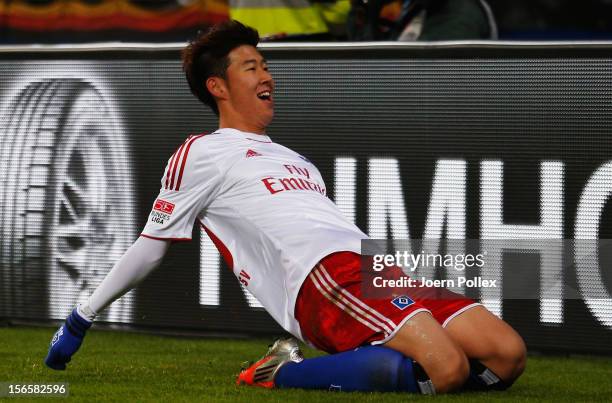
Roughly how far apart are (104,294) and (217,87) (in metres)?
1.05

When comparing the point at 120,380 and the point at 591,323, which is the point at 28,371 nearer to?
the point at 120,380

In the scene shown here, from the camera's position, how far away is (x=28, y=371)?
5898 millimetres

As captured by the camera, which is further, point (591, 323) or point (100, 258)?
point (100, 258)

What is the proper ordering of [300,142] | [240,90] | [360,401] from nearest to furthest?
1. [360,401]
2. [240,90]
3. [300,142]

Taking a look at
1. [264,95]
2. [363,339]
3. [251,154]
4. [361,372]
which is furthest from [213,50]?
[361,372]

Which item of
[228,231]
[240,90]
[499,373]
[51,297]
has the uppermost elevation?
[240,90]

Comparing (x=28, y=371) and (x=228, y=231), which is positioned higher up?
(x=228, y=231)

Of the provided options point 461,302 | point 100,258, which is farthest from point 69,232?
point 461,302

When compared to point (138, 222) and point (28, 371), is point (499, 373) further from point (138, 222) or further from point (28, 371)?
point (138, 222)

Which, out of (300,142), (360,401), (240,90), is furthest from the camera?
(300,142)

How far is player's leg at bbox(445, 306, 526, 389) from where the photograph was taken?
17.5 ft

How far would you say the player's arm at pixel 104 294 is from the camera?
17.5ft

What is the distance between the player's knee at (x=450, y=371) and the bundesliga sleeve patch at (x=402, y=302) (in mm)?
251

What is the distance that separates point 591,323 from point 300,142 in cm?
177
